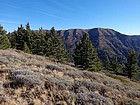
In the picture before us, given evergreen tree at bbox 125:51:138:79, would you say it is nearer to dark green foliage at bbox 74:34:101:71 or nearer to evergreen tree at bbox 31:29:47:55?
dark green foliage at bbox 74:34:101:71

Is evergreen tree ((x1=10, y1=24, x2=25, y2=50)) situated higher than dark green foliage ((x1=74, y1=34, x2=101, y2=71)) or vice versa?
evergreen tree ((x1=10, y1=24, x2=25, y2=50))

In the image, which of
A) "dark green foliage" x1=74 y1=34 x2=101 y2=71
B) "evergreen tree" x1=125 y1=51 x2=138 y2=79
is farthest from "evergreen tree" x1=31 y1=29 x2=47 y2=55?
"evergreen tree" x1=125 y1=51 x2=138 y2=79

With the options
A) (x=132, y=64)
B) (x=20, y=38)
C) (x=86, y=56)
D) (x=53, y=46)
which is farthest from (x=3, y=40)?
(x=132, y=64)

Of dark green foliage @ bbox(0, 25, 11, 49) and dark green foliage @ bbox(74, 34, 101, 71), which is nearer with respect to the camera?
dark green foliage @ bbox(74, 34, 101, 71)

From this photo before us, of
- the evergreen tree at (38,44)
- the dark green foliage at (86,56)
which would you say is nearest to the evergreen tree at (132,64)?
the dark green foliage at (86,56)

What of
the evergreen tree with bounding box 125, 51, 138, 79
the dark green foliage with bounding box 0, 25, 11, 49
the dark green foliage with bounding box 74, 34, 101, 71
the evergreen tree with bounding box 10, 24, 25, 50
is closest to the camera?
the dark green foliage with bounding box 74, 34, 101, 71

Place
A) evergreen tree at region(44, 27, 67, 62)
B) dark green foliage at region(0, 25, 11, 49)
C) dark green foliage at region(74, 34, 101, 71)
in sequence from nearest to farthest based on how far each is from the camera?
dark green foliage at region(74, 34, 101, 71) < dark green foliage at region(0, 25, 11, 49) < evergreen tree at region(44, 27, 67, 62)

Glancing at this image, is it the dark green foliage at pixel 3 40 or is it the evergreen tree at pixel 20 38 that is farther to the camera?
the evergreen tree at pixel 20 38

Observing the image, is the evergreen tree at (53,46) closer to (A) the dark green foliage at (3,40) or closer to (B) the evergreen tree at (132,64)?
(A) the dark green foliage at (3,40)

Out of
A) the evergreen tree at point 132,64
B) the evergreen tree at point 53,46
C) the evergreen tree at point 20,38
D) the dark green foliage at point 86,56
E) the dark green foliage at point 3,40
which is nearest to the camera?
the dark green foliage at point 86,56

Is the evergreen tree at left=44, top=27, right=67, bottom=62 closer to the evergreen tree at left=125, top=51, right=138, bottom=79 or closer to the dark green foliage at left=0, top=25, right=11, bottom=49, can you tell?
the dark green foliage at left=0, top=25, right=11, bottom=49

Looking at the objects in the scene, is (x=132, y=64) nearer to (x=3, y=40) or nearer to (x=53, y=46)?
(x=53, y=46)

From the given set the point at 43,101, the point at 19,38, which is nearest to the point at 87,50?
the point at 19,38

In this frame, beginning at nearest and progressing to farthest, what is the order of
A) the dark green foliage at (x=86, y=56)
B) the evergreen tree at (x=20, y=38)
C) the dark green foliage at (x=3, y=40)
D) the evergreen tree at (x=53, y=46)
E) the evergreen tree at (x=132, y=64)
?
1. the dark green foliage at (x=86, y=56)
2. the dark green foliage at (x=3, y=40)
3. the evergreen tree at (x=20, y=38)
4. the evergreen tree at (x=53, y=46)
5. the evergreen tree at (x=132, y=64)
